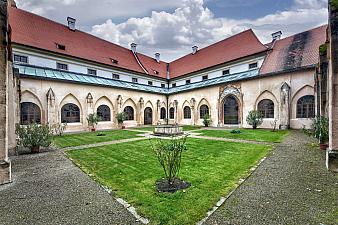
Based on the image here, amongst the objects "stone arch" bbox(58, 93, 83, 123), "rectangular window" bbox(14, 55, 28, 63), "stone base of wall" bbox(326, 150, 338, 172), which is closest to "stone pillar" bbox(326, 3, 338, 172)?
"stone base of wall" bbox(326, 150, 338, 172)

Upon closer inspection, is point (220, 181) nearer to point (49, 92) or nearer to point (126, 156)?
point (126, 156)

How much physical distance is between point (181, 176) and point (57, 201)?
326cm

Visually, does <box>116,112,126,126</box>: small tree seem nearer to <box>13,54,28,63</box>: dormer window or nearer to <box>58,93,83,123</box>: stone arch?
<box>58,93,83,123</box>: stone arch

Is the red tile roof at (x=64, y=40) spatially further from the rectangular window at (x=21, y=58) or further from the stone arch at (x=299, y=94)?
the stone arch at (x=299, y=94)

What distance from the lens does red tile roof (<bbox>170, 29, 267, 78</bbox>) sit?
23519mm

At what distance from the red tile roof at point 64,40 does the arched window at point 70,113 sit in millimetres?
6366

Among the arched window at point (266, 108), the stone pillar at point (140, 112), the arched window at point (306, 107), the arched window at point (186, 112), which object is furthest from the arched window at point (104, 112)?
the arched window at point (306, 107)

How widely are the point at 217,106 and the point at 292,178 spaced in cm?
1886

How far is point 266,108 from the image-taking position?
65.0ft

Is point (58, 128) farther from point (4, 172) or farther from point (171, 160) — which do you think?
point (171, 160)

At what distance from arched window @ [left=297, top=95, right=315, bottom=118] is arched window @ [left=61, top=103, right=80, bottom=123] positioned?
23.2 meters

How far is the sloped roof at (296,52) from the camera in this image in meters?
17.9

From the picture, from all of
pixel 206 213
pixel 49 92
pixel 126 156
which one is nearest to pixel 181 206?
pixel 206 213

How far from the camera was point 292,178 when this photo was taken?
520cm
